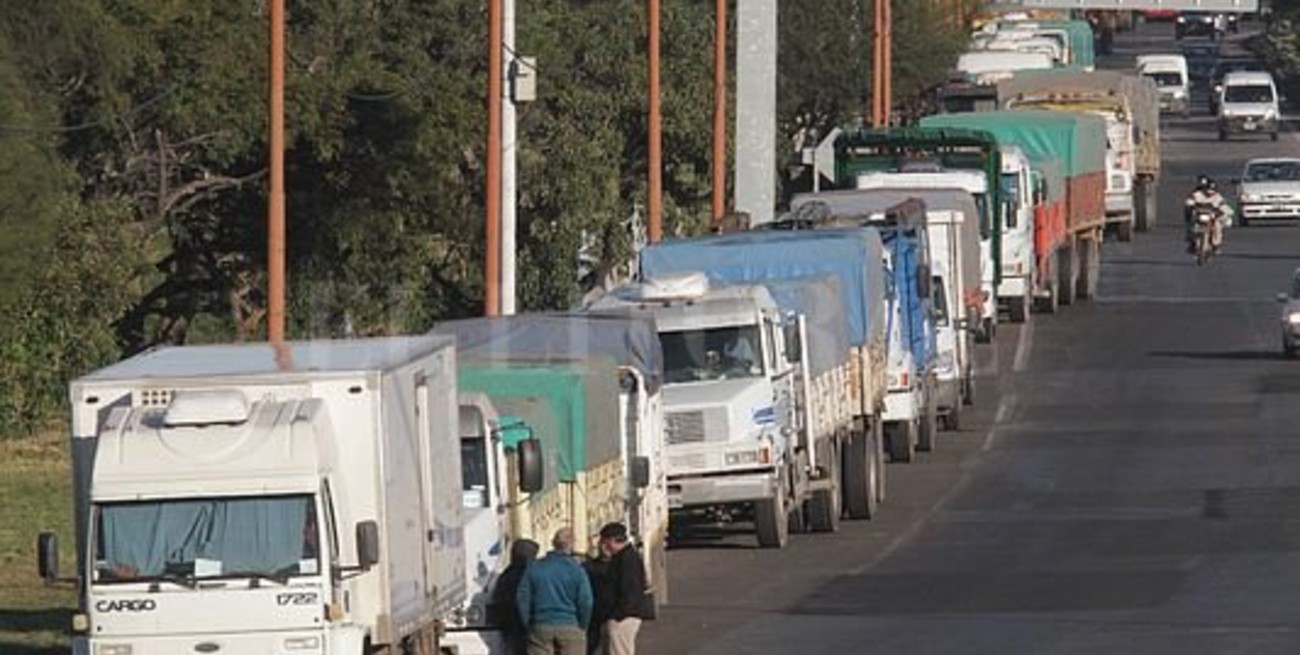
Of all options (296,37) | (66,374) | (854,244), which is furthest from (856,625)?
(296,37)

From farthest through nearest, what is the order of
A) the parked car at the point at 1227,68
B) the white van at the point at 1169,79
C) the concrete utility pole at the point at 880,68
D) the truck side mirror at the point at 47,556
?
the parked car at the point at 1227,68
the white van at the point at 1169,79
the concrete utility pole at the point at 880,68
the truck side mirror at the point at 47,556

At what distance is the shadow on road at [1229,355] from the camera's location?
181 feet

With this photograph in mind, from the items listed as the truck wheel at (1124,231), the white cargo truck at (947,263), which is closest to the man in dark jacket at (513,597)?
the white cargo truck at (947,263)

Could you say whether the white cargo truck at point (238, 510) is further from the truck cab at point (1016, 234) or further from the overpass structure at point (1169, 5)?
the overpass structure at point (1169, 5)

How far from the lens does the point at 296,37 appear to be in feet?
184

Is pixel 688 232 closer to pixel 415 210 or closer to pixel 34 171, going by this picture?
pixel 415 210

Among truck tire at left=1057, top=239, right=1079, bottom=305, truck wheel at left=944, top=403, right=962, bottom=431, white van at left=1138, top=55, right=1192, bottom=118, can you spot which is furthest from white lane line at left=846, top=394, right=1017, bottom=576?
white van at left=1138, top=55, right=1192, bottom=118

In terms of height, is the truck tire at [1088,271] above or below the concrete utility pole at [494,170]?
below

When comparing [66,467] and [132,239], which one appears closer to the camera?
[66,467]

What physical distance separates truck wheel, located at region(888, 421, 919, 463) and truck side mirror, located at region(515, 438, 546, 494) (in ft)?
60.1

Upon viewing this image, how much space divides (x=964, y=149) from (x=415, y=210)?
8429 millimetres

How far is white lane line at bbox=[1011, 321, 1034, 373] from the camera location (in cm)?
5512

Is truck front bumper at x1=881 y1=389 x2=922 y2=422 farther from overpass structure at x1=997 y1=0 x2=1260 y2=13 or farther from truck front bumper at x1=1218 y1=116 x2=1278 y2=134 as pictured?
truck front bumper at x1=1218 y1=116 x2=1278 y2=134

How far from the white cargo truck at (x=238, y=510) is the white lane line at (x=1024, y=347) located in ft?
108
